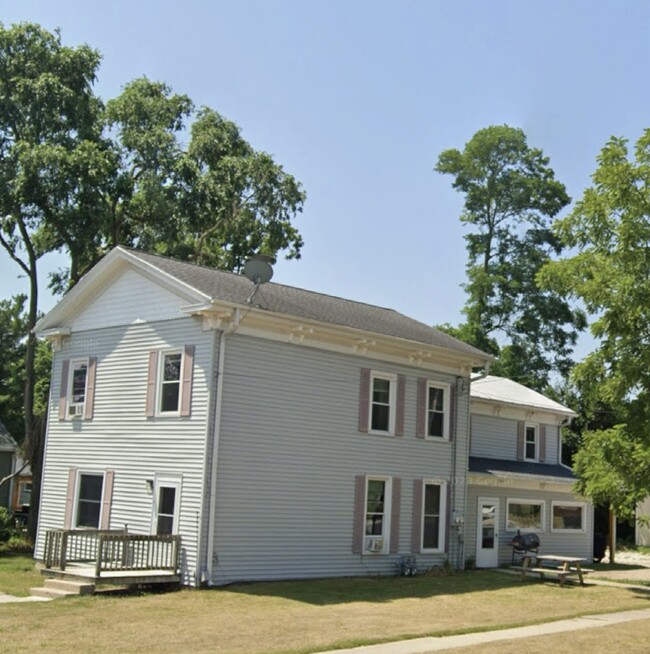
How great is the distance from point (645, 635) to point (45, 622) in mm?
9538

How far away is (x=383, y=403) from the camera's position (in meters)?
23.8

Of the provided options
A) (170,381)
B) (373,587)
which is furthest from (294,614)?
(170,381)

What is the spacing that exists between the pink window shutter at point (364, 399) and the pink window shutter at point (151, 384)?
499 centimetres

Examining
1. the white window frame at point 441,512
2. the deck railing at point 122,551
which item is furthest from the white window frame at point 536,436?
the deck railing at point 122,551

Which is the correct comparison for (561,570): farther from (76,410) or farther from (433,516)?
(76,410)

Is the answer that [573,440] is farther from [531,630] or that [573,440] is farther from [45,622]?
[45,622]

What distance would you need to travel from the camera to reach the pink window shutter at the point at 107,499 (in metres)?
22.1

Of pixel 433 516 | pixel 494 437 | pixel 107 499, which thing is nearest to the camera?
pixel 107 499

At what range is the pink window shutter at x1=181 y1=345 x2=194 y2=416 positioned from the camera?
20516 mm

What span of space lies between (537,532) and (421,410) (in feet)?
24.1

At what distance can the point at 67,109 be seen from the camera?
30.5 metres

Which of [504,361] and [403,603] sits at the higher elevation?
[504,361]

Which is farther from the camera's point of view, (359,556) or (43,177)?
(43,177)

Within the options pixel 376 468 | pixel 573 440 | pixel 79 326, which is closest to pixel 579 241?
pixel 376 468
